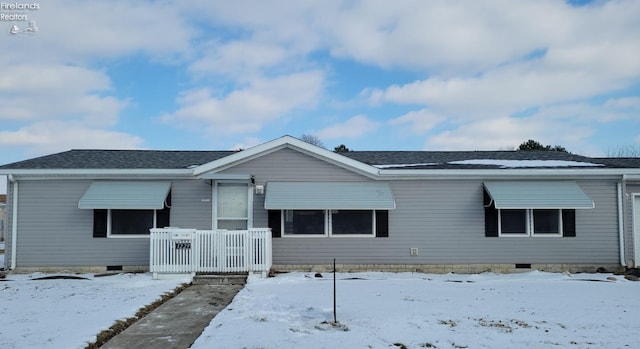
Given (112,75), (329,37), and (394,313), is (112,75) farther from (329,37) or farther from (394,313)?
(394,313)

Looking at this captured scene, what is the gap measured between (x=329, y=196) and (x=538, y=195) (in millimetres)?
5316

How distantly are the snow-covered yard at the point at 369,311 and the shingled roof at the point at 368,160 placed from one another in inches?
115

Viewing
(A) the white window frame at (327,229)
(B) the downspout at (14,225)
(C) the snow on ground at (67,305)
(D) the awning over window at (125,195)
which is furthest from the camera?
(A) the white window frame at (327,229)

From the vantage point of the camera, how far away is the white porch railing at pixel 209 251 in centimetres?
1130

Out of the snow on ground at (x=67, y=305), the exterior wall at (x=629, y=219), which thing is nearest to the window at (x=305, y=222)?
the snow on ground at (x=67, y=305)

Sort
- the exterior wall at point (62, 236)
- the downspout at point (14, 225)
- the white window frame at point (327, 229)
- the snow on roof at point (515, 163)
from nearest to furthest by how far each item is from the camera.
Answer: the downspout at point (14, 225) → the exterior wall at point (62, 236) → the white window frame at point (327, 229) → the snow on roof at point (515, 163)

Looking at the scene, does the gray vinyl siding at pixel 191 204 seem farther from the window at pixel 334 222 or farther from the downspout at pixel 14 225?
the downspout at pixel 14 225

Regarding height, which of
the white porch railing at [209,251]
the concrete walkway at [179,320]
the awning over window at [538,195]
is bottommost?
the concrete walkway at [179,320]

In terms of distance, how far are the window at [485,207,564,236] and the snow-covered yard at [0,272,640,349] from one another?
55.3 inches

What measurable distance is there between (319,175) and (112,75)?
8376mm

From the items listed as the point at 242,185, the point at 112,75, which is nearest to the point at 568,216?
the point at 242,185

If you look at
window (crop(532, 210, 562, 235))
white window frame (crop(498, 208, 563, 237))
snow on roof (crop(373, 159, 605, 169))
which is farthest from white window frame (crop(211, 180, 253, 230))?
window (crop(532, 210, 562, 235))

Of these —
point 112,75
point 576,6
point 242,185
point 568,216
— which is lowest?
point 568,216

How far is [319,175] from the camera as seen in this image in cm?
1270
